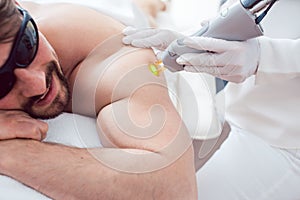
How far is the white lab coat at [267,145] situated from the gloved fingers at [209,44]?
132 millimetres

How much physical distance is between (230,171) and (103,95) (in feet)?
1.32

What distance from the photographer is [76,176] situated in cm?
98

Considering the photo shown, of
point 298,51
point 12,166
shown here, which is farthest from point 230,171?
point 12,166

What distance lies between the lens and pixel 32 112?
1.16 meters

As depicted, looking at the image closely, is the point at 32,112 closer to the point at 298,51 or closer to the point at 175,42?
the point at 175,42

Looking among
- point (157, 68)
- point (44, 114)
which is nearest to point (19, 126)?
point (44, 114)

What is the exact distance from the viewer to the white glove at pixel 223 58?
3.45ft

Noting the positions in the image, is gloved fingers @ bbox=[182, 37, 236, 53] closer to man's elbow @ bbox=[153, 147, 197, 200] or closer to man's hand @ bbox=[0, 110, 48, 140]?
man's elbow @ bbox=[153, 147, 197, 200]

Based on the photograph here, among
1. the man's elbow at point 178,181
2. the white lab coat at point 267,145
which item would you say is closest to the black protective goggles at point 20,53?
the man's elbow at point 178,181

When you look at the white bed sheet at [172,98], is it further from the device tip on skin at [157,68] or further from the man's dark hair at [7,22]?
the man's dark hair at [7,22]

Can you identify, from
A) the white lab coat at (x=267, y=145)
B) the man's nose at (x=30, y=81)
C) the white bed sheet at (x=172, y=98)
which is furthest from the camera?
the white lab coat at (x=267, y=145)

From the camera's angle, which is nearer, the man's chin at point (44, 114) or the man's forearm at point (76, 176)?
the man's forearm at point (76, 176)

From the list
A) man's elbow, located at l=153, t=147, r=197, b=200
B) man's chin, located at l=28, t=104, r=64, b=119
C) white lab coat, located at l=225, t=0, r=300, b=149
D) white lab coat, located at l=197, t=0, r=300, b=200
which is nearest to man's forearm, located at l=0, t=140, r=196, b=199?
man's elbow, located at l=153, t=147, r=197, b=200

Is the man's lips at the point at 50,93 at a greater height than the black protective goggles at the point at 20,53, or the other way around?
the black protective goggles at the point at 20,53
